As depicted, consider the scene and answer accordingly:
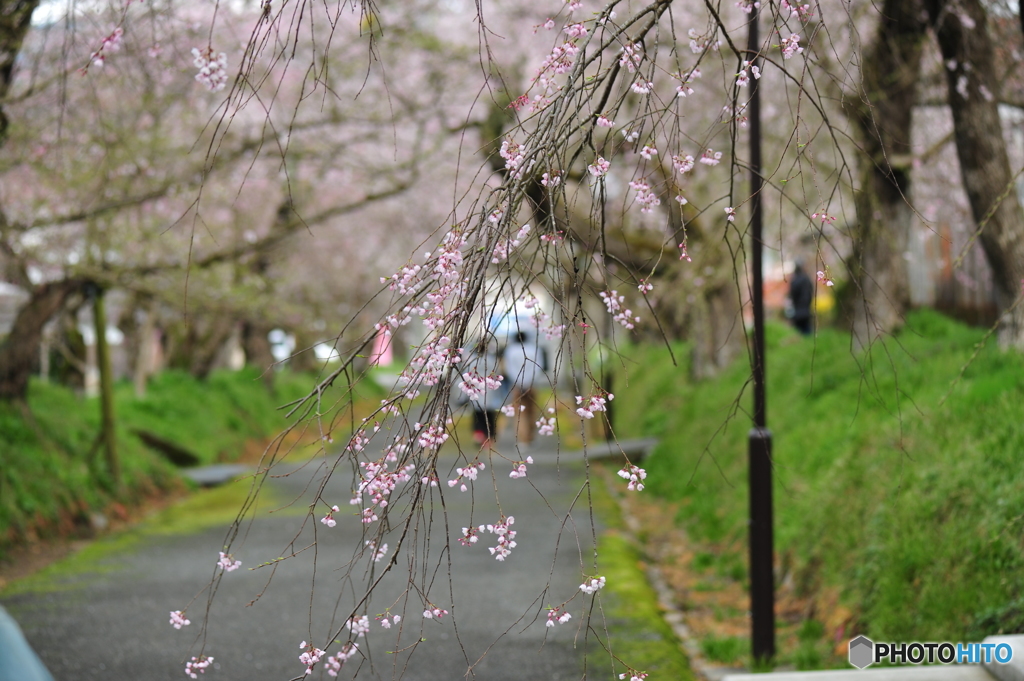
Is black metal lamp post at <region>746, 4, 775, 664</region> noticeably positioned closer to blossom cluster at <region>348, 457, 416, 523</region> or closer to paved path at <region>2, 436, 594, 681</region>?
paved path at <region>2, 436, 594, 681</region>

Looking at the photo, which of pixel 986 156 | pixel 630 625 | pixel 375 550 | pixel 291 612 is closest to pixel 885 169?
pixel 986 156

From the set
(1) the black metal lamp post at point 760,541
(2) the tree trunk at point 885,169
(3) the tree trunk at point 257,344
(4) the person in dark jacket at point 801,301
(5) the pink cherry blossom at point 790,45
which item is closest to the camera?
(5) the pink cherry blossom at point 790,45

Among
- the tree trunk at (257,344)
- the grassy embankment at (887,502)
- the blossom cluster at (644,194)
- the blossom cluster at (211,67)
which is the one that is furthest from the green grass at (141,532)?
the tree trunk at (257,344)

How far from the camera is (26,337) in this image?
39.3 ft

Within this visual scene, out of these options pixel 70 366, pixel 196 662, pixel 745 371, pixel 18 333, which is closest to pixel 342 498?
pixel 18 333

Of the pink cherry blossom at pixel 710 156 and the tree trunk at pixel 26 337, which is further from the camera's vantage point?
the tree trunk at pixel 26 337

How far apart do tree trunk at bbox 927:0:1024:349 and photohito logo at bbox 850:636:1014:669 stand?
136 inches

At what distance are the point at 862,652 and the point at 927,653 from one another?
1.50 feet

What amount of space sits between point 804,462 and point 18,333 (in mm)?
9502

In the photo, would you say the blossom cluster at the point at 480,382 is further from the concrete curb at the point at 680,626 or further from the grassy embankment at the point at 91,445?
the grassy embankment at the point at 91,445

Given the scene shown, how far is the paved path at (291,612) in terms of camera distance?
19.9 ft

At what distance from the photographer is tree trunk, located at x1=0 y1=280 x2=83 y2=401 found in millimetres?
11727

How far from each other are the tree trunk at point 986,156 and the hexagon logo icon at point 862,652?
134 inches

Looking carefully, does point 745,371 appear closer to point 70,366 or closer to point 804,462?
point 804,462
